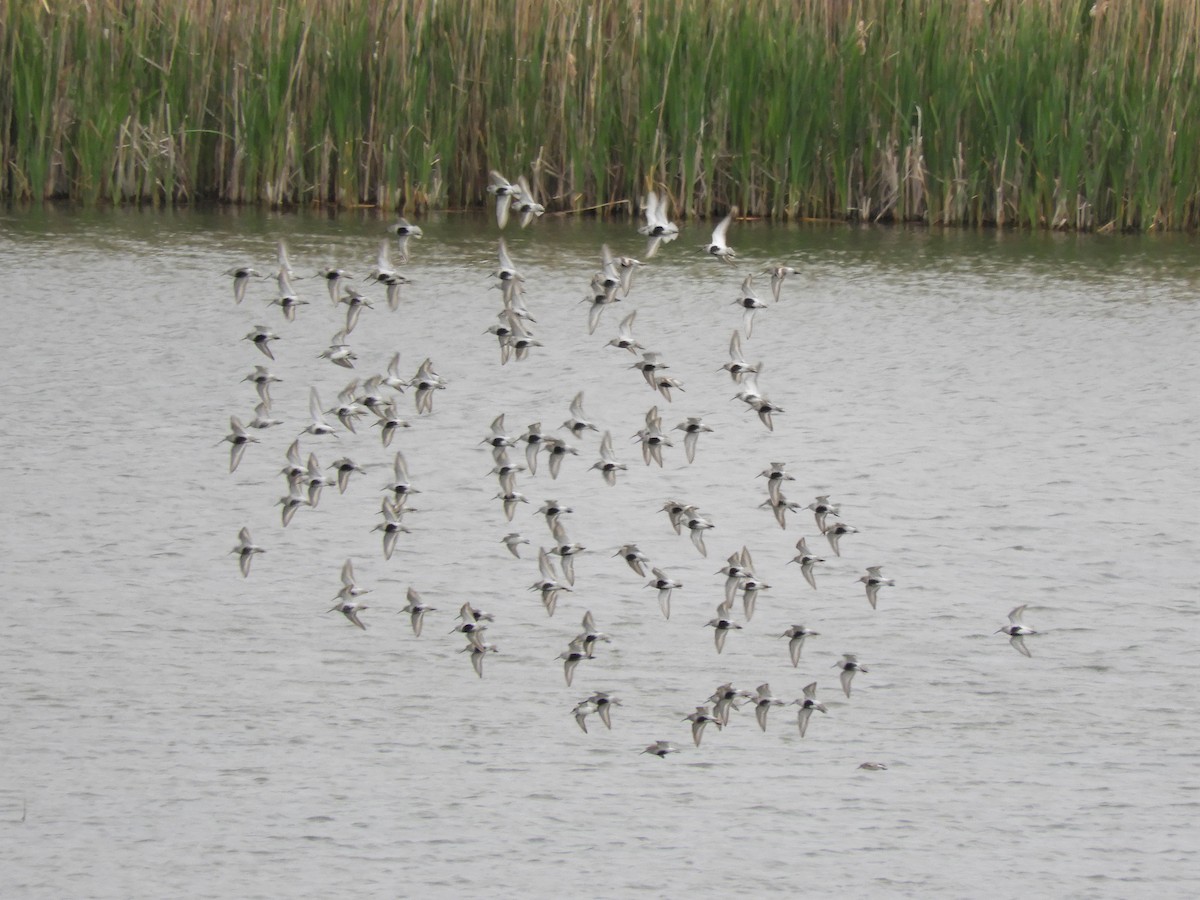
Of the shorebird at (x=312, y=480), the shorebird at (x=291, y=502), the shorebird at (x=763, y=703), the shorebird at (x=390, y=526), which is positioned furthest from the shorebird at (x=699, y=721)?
the shorebird at (x=312, y=480)

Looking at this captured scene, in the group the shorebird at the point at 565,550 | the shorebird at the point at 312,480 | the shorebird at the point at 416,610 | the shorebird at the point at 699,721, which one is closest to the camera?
the shorebird at the point at 699,721

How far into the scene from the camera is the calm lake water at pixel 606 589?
7121mm

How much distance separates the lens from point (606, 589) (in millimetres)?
9703

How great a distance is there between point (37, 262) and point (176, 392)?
3.00 meters

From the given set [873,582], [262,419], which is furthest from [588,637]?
[262,419]

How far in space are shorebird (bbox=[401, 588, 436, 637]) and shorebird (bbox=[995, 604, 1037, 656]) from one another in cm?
223

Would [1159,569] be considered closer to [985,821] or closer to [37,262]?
[985,821]

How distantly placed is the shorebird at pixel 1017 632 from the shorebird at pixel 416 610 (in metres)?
2.23

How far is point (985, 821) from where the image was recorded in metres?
7.36

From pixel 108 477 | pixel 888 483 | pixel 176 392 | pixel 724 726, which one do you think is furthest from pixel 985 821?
pixel 176 392

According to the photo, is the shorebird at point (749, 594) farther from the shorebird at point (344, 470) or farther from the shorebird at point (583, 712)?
the shorebird at point (344, 470)

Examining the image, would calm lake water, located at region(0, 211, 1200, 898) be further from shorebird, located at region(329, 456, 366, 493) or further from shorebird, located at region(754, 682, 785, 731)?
shorebird, located at region(329, 456, 366, 493)

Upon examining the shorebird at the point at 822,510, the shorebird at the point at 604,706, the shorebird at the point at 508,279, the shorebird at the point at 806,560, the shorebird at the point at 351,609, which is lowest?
the shorebird at the point at 604,706

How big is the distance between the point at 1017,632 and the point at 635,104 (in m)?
8.77
